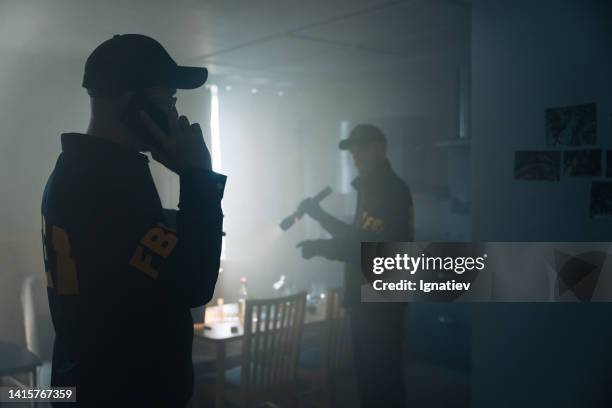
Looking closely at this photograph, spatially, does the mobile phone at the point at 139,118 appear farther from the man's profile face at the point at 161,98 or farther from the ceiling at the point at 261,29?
the ceiling at the point at 261,29

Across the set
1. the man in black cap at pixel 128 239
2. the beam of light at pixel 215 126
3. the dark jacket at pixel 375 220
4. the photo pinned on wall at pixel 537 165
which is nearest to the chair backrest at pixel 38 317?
the dark jacket at pixel 375 220

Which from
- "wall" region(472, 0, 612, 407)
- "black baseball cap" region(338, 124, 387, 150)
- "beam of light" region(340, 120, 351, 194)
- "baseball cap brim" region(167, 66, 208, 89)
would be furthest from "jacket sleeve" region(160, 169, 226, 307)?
"beam of light" region(340, 120, 351, 194)

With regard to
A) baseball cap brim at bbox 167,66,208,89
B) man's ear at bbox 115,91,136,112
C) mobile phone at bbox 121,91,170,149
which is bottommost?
mobile phone at bbox 121,91,170,149

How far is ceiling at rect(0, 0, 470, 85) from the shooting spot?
9.91 feet

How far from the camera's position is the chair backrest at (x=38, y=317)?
11.3 ft

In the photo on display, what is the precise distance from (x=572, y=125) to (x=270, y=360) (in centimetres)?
186

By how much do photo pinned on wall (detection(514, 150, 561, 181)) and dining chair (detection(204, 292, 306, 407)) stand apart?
4.34 feet

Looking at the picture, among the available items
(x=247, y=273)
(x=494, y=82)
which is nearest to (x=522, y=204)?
(x=494, y=82)

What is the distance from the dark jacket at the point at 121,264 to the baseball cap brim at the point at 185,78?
0.20m

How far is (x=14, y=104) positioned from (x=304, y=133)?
262 cm

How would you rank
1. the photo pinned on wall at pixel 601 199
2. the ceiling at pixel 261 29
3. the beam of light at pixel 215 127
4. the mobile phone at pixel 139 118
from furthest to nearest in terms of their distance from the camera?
1. the beam of light at pixel 215 127
2. the ceiling at pixel 261 29
3. the photo pinned on wall at pixel 601 199
4. the mobile phone at pixel 139 118

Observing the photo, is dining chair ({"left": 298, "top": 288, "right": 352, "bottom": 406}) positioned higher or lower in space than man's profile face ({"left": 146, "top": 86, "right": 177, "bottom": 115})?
lower

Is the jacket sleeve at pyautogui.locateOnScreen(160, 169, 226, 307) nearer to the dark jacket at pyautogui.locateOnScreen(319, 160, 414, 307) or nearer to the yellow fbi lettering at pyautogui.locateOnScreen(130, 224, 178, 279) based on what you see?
the yellow fbi lettering at pyautogui.locateOnScreen(130, 224, 178, 279)

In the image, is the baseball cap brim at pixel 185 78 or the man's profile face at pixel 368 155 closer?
the baseball cap brim at pixel 185 78
